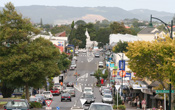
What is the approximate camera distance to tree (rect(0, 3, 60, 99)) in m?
41.3

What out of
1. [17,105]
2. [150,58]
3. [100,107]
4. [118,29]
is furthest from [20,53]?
[118,29]

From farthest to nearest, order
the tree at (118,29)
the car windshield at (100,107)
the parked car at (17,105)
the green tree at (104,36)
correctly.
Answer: the green tree at (104,36) < the tree at (118,29) < the car windshield at (100,107) < the parked car at (17,105)

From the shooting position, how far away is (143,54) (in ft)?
118

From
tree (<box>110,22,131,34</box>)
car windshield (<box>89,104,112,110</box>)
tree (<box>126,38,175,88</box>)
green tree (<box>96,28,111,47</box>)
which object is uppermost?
tree (<box>126,38,175,88</box>)

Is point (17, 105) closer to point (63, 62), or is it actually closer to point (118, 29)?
point (63, 62)

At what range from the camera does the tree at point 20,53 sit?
41344mm

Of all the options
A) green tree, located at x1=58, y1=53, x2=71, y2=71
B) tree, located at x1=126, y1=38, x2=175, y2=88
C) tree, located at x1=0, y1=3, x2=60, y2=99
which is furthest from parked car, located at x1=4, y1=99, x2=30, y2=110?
green tree, located at x1=58, y1=53, x2=71, y2=71

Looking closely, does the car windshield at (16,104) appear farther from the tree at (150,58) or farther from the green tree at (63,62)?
the green tree at (63,62)

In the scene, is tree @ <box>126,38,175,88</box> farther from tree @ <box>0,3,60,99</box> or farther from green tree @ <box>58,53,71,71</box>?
green tree @ <box>58,53,71,71</box>

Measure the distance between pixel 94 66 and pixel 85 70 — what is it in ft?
22.3

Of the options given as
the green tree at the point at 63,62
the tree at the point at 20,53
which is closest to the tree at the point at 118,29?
the green tree at the point at 63,62

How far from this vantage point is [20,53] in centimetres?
4206

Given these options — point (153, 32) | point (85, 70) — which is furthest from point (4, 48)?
point (153, 32)

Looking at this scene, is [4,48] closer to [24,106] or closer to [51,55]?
[51,55]
